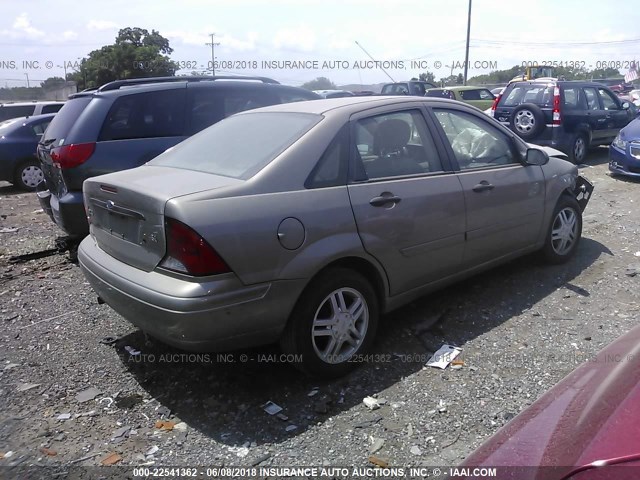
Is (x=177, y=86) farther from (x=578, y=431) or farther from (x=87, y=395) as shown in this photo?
(x=578, y=431)

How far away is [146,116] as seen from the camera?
5898mm

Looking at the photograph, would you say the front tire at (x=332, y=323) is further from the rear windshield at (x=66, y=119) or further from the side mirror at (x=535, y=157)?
the rear windshield at (x=66, y=119)

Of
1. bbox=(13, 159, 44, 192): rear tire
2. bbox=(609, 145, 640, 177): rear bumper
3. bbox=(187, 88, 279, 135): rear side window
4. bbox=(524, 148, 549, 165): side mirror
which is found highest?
bbox=(187, 88, 279, 135): rear side window

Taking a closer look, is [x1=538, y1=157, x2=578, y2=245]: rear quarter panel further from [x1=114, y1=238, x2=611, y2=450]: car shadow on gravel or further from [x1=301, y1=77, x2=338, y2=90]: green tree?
[x1=301, y1=77, x2=338, y2=90]: green tree

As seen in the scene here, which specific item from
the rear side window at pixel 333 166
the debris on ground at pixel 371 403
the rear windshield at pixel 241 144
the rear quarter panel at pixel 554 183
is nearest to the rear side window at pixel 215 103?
the rear windshield at pixel 241 144

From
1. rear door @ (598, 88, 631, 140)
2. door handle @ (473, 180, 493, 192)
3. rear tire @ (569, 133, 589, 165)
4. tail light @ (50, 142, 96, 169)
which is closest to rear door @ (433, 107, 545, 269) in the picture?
door handle @ (473, 180, 493, 192)

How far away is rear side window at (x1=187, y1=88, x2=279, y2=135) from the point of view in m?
6.23

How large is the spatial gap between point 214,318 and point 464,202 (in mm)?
2115

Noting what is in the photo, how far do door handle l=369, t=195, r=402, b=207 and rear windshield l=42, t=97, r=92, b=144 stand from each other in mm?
3626

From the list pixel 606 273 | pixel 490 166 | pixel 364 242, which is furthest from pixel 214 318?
pixel 606 273

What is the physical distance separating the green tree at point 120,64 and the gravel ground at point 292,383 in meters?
32.2

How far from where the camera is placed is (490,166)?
448cm

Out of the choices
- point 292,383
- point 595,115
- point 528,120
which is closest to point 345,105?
point 292,383

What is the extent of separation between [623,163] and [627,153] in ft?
0.62
